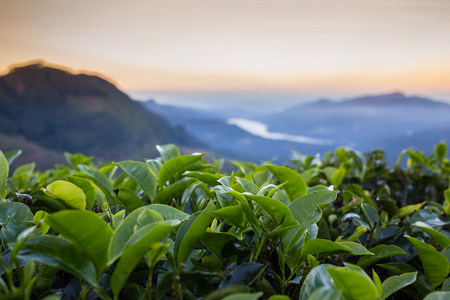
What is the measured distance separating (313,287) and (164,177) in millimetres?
368

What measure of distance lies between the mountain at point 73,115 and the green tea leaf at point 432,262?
26.1 ft

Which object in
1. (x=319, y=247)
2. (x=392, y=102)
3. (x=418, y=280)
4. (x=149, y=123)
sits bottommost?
(x=149, y=123)

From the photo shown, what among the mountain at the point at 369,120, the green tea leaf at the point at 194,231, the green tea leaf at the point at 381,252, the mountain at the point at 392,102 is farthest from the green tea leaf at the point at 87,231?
the mountain at the point at 392,102

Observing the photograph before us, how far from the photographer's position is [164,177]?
68 centimetres

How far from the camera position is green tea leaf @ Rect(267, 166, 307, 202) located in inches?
22.1

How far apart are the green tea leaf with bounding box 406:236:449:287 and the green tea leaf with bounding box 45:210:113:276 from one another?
0.50m

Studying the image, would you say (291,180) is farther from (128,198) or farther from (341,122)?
(341,122)

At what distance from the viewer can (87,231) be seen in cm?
37

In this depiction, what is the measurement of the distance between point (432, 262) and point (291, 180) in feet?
1.01

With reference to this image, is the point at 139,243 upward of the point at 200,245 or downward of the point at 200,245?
upward

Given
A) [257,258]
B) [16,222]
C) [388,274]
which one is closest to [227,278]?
[257,258]

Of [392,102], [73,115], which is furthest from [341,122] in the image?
[73,115]

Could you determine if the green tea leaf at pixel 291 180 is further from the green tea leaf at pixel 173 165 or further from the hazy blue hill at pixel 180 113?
the hazy blue hill at pixel 180 113

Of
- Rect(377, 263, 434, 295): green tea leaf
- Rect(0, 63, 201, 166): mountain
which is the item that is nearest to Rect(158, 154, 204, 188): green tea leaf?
Rect(377, 263, 434, 295): green tea leaf
